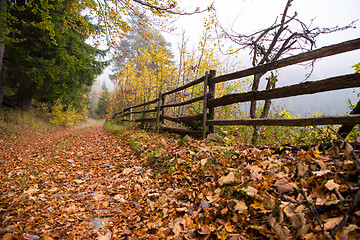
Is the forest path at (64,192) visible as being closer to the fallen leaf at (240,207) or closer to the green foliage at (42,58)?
the fallen leaf at (240,207)

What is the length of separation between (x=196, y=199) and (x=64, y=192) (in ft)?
7.19

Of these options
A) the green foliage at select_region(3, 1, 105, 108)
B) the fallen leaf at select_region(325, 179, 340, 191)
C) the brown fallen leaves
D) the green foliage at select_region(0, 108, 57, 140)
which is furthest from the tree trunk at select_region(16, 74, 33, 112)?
the fallen leaf at select_region(325, 179, 340, 191)

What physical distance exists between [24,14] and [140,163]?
11.0 metres

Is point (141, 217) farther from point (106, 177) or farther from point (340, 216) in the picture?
point (340, 216)

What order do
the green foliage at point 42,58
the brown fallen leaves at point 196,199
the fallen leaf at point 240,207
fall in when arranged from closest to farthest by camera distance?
1. the brown fallen leaves at point 196,199
2. the fallen leaf at point 240,207
3. the green foliage at point 42,58

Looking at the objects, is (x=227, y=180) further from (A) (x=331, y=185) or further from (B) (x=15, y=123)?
(B) (x=15, y=123)

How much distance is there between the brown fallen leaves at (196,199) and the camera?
1.35m

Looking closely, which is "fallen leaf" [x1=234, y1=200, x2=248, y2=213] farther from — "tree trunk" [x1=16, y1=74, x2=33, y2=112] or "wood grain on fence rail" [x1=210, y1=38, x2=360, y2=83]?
"tree trunk" [x1=16, y1=74, x2=33, y2=112]

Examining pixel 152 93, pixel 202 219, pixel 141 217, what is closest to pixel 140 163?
pixel 141 217

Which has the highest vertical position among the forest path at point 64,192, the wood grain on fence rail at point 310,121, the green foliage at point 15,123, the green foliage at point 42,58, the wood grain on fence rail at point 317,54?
the green foliage at point 42,58

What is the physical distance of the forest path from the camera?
1857mm

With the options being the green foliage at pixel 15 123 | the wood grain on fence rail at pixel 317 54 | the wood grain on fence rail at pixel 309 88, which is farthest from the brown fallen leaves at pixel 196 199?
the green foliage at pixel 15 123

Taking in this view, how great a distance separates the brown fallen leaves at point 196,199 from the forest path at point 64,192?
0.04ft

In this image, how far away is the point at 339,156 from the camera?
5.81 ft
